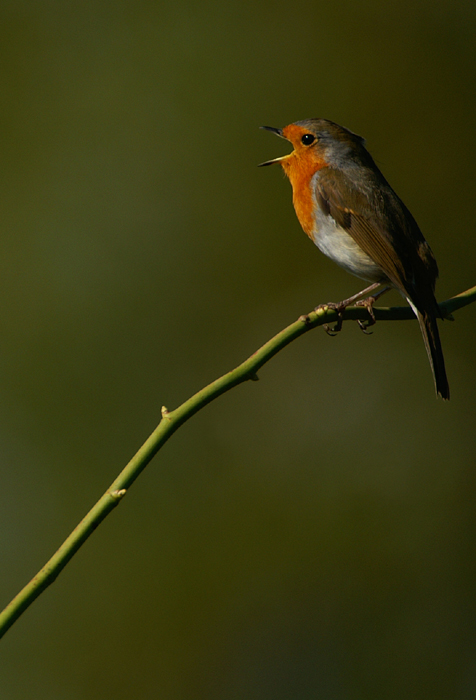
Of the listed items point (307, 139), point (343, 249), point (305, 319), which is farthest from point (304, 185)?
point (305, 319)

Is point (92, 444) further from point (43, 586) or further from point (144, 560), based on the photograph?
point (43, 586)

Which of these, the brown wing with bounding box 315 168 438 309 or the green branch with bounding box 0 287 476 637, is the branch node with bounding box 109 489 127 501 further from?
the brown wing with bounding box 315 168 438 309

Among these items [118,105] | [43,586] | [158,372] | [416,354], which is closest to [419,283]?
Answer: [43,586]

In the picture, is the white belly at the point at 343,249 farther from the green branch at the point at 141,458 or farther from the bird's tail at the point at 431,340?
the green branch at the point at 141,458

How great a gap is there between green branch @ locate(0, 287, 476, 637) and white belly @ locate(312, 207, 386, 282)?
32.8 inches

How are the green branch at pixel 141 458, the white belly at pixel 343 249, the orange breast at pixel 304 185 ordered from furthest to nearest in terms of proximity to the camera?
1. the orange breast at pixel 304 185
2. the white belly at pixel 343 249
3. the green branch at pixel 141 458

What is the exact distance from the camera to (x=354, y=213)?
7.36 ft

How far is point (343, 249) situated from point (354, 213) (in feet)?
0.39

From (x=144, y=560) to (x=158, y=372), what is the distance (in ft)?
3.51

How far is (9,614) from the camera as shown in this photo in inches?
42.8

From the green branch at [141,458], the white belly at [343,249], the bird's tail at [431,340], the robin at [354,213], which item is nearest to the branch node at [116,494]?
the green branch at [141,458]

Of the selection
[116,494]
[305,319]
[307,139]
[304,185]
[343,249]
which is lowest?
[116,494]

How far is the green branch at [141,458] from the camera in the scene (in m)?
1.10

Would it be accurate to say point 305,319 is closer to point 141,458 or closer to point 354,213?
point 141,458
